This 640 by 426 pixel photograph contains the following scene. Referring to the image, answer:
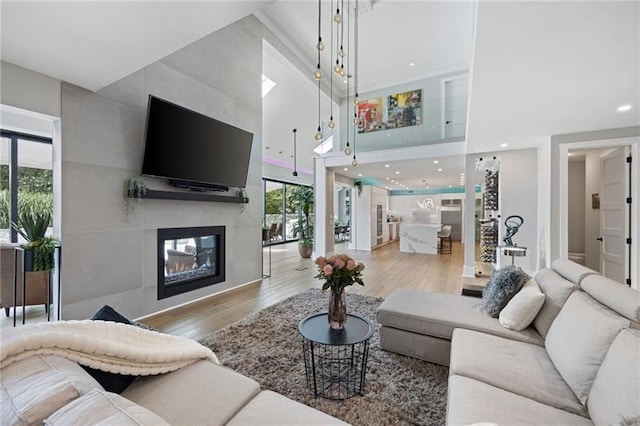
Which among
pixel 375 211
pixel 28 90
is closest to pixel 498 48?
pixel 28 90

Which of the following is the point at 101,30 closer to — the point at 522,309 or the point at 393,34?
the point at 522,309

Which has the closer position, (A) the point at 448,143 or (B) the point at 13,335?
(B) the point at 13,335

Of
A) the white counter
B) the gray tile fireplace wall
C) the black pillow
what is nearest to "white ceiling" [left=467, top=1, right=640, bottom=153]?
the black pillow

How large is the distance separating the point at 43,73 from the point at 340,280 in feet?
10.9

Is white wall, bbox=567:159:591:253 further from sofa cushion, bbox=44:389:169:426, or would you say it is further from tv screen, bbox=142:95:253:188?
sofa cushion, bbox=44:389:169:426

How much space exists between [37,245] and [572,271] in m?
4.64

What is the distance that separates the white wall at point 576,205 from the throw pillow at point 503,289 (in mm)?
5076

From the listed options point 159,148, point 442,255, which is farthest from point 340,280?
point 442,255

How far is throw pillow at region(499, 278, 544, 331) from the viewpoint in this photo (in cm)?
207

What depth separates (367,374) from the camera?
2285mm

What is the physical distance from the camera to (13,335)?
1.00 metres

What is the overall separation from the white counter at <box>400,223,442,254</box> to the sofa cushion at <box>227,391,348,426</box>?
845 cm

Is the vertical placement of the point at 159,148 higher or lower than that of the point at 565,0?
lower

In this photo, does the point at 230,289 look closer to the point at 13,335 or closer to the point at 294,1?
the point at 13,335
